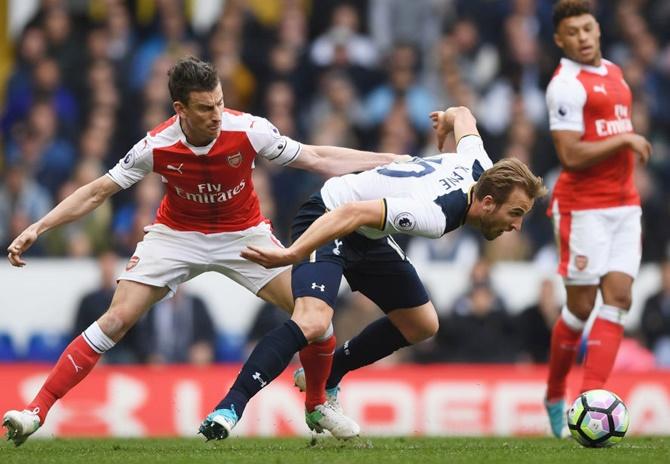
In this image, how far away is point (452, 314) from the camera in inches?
541

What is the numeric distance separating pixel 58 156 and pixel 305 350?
6879mm

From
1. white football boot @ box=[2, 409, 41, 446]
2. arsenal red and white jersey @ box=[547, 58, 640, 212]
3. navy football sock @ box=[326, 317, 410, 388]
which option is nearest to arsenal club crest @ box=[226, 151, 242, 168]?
navy football sock @ box=[326, 317, 410, 388]

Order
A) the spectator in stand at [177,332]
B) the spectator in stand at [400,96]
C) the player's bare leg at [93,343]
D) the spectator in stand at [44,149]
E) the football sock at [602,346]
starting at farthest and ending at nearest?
the spectator in stand at [400,96]
the spectator in stand at [44,149]
the spectator in stand at [177,332]
the football sock at [602,346]
the player's bare leg at [93,343]

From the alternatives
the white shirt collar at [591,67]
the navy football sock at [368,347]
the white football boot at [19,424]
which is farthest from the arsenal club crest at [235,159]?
the white shirt collar at [591,67]

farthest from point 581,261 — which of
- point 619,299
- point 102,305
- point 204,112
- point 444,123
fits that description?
point 102,305

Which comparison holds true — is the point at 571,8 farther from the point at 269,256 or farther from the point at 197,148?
the point at 269,256

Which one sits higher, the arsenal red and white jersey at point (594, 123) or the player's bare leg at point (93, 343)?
the arsenal red and white jersey at point (594, 123)

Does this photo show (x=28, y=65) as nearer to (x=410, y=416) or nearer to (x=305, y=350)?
(x=410, y=416)

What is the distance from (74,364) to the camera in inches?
336

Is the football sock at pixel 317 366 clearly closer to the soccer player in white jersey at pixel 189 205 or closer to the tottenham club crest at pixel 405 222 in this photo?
the soccer player in white jersey at pixel 189 205

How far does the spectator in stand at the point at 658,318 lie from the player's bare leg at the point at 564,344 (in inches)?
170

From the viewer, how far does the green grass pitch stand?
754cm

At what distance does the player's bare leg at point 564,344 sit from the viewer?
9.73m

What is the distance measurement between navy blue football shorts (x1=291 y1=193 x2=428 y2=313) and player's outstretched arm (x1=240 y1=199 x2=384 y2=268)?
67 centimetres
